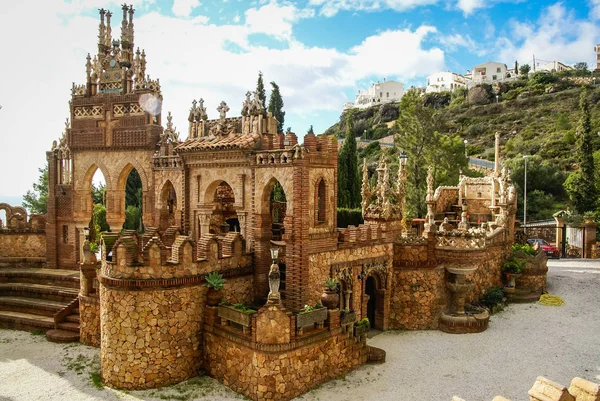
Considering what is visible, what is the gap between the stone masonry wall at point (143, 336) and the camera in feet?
→ 44.9

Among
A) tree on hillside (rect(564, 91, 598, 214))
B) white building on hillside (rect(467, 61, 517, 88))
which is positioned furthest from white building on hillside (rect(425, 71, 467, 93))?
tree on hillside (rect(564, 91, 598, 214))

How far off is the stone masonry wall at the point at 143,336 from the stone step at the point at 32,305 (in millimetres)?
6049

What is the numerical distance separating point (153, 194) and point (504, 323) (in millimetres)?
15015

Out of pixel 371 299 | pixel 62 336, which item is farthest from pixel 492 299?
pixel 62 336

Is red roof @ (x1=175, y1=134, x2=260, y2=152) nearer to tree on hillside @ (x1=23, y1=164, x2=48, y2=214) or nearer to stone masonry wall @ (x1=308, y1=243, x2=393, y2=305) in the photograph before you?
stone masonry wall @ (x1=308, y1=243, x2=393, y2=305)

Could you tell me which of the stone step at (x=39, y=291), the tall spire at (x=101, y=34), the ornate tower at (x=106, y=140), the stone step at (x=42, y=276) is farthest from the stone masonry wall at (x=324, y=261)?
the tall spire at (x=101, y=34)

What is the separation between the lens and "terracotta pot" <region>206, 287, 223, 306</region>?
48.2ft

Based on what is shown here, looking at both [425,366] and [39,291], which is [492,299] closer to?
[425,366]

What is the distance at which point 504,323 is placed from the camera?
19797mm

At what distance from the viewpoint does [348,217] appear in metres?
34.5

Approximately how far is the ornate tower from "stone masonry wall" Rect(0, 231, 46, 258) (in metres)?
0.97

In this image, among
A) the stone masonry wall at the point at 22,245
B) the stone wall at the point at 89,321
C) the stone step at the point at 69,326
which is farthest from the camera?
the stone masonry wall at the point at 22,245

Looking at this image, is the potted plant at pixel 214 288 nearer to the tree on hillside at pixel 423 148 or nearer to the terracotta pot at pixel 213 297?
the terracotta pot at pixel 213 297

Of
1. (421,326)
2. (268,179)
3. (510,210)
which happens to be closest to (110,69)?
(268,179)
